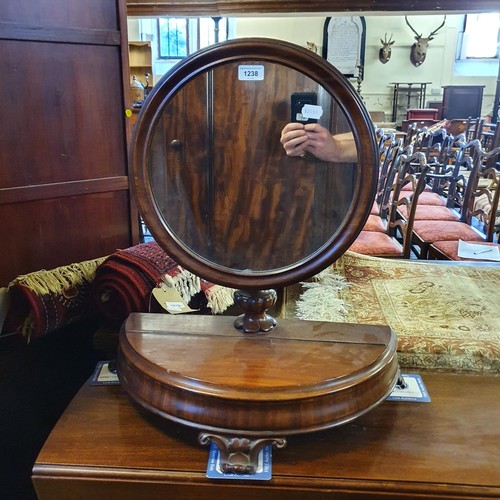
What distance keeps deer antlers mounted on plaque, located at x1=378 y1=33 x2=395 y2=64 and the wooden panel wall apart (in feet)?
25.1

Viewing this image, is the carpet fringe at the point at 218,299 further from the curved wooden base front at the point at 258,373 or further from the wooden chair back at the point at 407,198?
the wooden chair back at the point at 407,198

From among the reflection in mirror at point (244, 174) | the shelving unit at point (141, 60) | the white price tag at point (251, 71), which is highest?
the shelving unit at point (141, 60)

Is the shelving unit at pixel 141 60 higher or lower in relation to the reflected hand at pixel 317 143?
higher

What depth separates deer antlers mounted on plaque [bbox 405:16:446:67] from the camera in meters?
7.73

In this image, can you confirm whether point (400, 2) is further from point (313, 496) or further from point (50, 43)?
point (313, 496)

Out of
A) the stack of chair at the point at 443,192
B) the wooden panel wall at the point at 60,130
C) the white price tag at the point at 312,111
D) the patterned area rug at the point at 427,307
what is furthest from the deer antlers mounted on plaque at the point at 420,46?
the white price tag at the point at 312,111

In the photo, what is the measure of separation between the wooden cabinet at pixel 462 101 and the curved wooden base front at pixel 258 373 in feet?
25.8

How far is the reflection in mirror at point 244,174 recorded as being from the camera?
616 mm

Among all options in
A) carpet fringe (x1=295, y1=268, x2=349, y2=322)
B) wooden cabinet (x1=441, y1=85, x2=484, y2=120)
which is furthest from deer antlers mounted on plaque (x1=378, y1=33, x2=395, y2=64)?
carpet fringe (x1=295, y1=268, x2=349, y2=322)

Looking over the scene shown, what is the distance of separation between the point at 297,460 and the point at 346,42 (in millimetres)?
8126

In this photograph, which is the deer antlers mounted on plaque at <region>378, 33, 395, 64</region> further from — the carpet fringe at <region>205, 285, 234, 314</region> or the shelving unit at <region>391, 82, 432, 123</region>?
the carpet fringe at <region>205, 285, 234, 314</region>

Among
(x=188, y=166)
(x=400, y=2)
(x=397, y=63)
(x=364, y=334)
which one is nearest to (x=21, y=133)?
(x=188, y=166)

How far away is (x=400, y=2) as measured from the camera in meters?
2.95

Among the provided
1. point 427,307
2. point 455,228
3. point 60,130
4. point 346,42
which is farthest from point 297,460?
point 346,42
